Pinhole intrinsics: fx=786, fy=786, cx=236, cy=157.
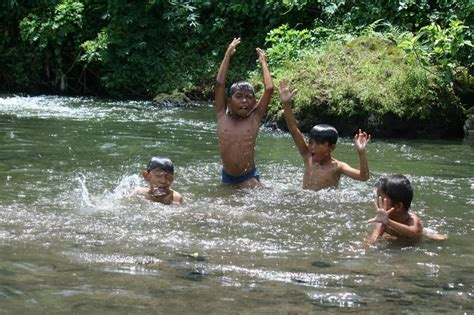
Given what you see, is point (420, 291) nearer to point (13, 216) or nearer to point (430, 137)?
point (13, 216)

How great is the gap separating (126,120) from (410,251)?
865cm

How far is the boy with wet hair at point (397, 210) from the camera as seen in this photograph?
575 centimetres

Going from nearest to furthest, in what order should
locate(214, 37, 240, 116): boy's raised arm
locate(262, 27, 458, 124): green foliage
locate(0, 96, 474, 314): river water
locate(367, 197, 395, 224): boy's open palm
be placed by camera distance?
locate(0, 96, 474, 314): river water → locate(367, 197, 395, 224): boy's open palm → locate(214, 37, 240, 116): boy's raised arm → locate(262, 27, 458, 124): green foliage

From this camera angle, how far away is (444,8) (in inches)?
591

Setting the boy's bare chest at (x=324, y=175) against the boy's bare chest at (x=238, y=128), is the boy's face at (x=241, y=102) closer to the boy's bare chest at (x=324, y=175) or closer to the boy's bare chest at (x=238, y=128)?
the boy's bare chest at (x=238, y=128)

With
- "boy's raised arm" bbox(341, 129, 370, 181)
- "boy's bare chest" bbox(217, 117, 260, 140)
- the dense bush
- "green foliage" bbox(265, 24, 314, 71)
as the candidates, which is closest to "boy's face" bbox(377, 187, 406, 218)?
"boy's raised arm" bbox(341, 129, 370, 181)

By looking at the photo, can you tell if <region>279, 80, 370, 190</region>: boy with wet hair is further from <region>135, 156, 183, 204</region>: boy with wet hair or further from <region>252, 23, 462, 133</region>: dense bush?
<region>252, 23, 462, 133</region>: dense bush

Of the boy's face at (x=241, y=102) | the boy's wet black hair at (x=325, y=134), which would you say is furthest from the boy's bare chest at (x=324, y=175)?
the boy's face at (x=241, y=102)

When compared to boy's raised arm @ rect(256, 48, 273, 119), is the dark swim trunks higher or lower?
lower

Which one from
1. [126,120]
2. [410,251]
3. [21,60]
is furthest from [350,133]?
[21,60]

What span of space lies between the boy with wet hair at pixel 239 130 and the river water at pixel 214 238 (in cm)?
27

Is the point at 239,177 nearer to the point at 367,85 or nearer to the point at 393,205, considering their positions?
the point at 393,205

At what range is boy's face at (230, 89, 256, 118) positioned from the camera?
793 centimetres

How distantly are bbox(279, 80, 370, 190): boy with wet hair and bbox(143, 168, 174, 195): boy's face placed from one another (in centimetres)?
130
